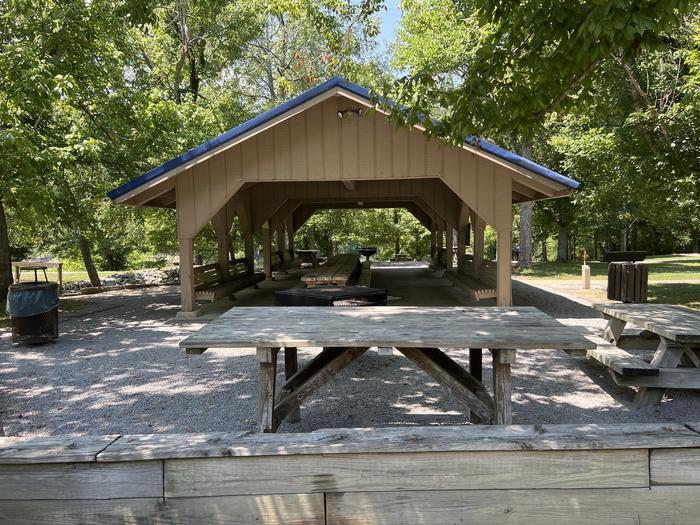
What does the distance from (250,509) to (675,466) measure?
68.3 inches

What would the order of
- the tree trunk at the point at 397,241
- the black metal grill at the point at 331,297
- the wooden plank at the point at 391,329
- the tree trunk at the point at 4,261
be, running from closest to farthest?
the wooden plank at the point at 391,329, the black metal grill at the point at 331,297, the tree trunk at the point at 4,261, the tree trunk at the point at 397,241

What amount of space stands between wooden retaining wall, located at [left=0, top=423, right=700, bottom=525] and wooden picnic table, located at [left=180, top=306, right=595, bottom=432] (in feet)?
2.66

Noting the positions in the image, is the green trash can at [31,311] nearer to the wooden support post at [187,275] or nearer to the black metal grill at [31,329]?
the black metal grill at [31,329]

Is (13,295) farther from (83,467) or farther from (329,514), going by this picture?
(329,514)

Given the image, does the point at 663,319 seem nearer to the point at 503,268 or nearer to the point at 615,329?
the point at 615,329

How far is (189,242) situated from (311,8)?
5.47 meters

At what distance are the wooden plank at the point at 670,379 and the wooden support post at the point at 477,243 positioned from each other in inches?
301

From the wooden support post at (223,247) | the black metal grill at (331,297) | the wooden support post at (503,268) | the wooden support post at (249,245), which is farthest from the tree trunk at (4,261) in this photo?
the wooden support post at (503,268)

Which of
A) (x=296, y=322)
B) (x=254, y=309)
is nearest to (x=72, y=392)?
(x=254, y=309)

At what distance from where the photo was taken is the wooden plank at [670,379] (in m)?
4.26

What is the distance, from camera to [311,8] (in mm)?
10438

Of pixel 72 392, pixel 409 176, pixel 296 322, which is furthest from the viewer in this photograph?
pixel 409 176

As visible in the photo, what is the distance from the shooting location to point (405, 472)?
6.75 feet

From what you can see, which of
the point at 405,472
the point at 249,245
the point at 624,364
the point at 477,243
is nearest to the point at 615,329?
the point at 624,364
